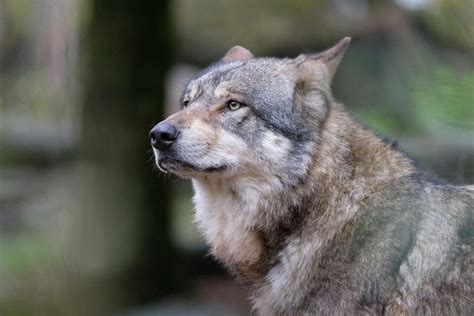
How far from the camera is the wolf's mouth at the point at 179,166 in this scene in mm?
4586

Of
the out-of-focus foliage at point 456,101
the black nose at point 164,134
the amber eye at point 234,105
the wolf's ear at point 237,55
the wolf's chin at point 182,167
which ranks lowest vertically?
the wolf's chin at point 182,167

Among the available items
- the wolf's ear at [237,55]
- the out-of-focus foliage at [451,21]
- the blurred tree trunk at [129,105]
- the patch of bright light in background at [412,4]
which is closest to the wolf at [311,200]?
the wolf's ear at [237,55]

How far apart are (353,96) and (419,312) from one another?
23.1ft

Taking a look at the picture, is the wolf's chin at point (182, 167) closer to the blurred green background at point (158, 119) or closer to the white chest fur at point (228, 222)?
the white chest fur at point (228, 222)

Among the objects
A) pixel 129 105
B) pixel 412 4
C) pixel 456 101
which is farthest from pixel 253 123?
pixel 412 4

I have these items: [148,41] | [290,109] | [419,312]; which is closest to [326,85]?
[290,109]

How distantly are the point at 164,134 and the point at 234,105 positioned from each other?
1.55 ft

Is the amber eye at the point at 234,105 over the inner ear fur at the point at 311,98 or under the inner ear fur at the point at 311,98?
under

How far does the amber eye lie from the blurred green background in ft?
3.53

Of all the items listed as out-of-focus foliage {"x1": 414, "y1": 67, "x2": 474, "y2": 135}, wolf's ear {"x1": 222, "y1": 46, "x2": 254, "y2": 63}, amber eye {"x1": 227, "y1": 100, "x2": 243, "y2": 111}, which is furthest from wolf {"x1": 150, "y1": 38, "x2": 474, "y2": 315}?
out-of-focus foliage {"x1": 414, "y1": 67, "x2": 474, "y2": 135}

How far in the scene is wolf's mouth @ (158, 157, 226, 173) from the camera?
4586 millimetres

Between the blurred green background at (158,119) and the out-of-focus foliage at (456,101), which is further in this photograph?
the blurred green background at (158,119)

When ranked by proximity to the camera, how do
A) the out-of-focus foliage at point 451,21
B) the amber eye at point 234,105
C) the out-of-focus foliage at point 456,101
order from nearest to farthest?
the out-of-focus foliage at point 456,101 → the amber eye at point 234,105 → the out-of-focus foliage at point 451,21

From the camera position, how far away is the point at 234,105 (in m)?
4.77
